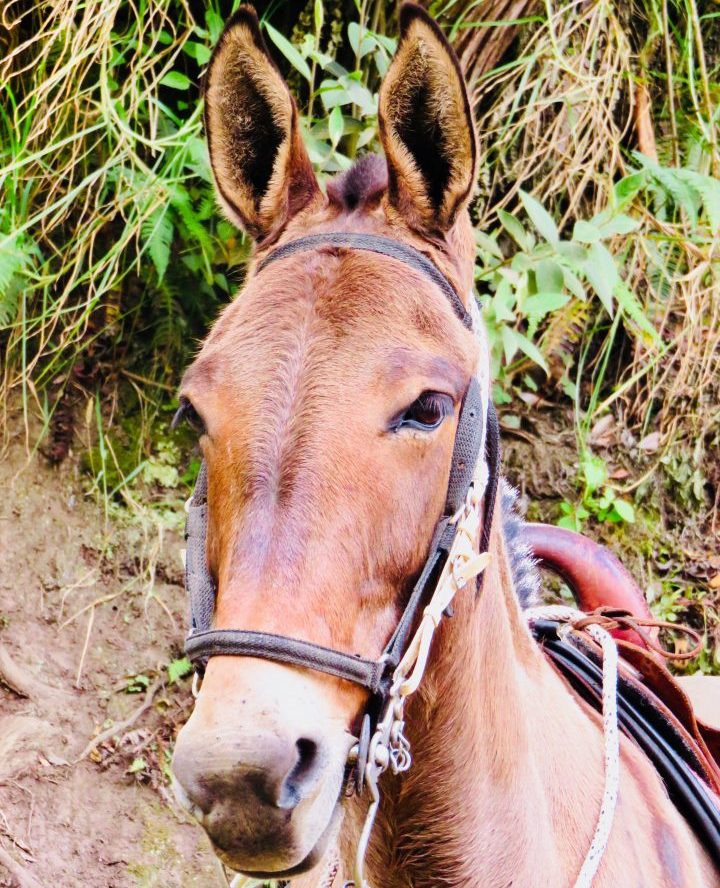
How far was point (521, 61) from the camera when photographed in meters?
4.00

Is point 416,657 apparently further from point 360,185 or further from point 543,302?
point 543,302

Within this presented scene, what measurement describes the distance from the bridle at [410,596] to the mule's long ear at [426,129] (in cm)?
14

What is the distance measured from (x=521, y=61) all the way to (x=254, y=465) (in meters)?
3.30

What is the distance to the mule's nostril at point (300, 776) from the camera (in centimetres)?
121

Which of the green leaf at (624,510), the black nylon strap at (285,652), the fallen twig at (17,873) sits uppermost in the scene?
the green leaf at (624,510)

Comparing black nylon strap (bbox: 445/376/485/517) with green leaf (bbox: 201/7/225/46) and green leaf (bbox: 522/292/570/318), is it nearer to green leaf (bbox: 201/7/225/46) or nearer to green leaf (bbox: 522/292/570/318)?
green leaf (bbox: 522/292/570/318)

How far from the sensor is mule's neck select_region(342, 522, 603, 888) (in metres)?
1.63

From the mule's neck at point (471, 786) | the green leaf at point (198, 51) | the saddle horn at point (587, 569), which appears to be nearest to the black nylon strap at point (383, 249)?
the mule's neck at point (471, 786)

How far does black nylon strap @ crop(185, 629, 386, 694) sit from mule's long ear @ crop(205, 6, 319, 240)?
965 millimetres

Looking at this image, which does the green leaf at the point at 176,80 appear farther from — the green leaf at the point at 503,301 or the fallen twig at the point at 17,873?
the fallen twig at the point at 17,873

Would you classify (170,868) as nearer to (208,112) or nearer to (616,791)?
(616,791)

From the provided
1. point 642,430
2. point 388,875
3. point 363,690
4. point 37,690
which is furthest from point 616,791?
point 642,430

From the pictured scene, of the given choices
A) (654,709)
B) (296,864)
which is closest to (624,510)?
(654,709)

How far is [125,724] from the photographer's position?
380cm
